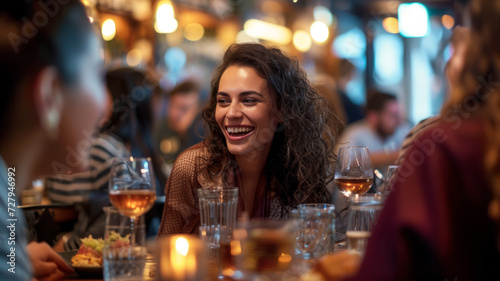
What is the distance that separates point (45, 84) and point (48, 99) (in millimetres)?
49

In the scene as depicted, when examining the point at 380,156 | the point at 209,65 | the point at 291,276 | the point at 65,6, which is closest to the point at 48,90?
the point at 65,6

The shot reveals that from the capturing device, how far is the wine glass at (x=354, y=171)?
198cm

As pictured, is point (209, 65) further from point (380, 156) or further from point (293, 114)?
point (293, 114)

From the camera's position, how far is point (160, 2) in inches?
237

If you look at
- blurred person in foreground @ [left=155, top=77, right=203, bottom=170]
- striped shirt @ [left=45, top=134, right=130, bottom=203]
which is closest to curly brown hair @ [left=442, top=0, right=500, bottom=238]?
striped shirt @ [left=45, top=134, right=130, bottom=203]

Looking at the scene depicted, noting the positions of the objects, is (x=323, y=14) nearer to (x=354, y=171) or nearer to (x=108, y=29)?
(x=108, y=29)

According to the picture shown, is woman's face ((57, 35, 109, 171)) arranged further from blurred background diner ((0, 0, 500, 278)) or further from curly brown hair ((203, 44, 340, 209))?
curly brown hair ((203, 44, 340, 209))

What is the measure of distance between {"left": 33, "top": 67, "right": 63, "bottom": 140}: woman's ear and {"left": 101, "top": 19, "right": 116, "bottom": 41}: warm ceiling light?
5183mm

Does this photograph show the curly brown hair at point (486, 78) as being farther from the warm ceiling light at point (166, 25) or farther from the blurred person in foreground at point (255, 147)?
the warm ceiling light at point (166, 25)

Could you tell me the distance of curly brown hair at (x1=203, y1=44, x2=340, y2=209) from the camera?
93.0 inches

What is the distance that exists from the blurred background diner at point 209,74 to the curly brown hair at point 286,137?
0.20m

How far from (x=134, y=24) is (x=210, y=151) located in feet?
13.7

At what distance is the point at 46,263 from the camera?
A: 1474mm

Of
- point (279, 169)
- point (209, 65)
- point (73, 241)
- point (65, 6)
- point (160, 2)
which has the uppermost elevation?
point (160, 2)
